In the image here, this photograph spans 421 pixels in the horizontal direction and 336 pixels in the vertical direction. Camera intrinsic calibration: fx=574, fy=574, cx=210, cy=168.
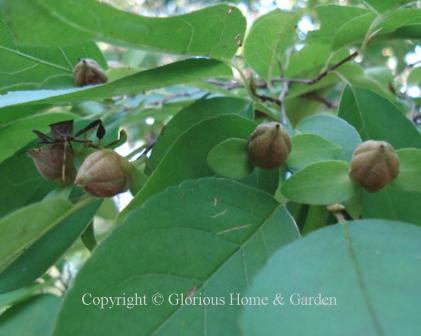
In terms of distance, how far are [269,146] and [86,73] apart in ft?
1.32

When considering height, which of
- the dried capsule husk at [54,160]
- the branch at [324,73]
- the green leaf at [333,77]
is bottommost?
the green leaf at [333,77]

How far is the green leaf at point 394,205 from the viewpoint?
79cm

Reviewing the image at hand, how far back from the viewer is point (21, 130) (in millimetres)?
929

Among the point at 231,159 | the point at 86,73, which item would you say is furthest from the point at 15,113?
the point at 231,159

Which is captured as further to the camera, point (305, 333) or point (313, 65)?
point (313, 65)

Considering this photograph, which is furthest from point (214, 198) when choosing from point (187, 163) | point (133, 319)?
point (133, 319)

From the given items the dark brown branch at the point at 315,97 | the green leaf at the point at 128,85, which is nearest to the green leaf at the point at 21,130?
the green leaf at the point at 128,85

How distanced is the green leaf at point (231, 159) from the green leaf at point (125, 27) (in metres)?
0.15

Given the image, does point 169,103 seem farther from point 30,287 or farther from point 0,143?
point 30,287

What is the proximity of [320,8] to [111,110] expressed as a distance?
44cm

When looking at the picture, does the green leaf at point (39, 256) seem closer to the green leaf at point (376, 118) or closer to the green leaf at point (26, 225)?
the green leaf at point (26, 225)

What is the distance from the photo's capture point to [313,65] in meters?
1.26

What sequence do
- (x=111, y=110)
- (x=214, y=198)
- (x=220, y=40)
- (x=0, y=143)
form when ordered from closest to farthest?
(x=214, y=198) < (x=220, y=40) < (x=0, y=143) < (x=111, y=110)

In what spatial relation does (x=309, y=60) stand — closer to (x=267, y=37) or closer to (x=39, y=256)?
(x=267, y=37)
